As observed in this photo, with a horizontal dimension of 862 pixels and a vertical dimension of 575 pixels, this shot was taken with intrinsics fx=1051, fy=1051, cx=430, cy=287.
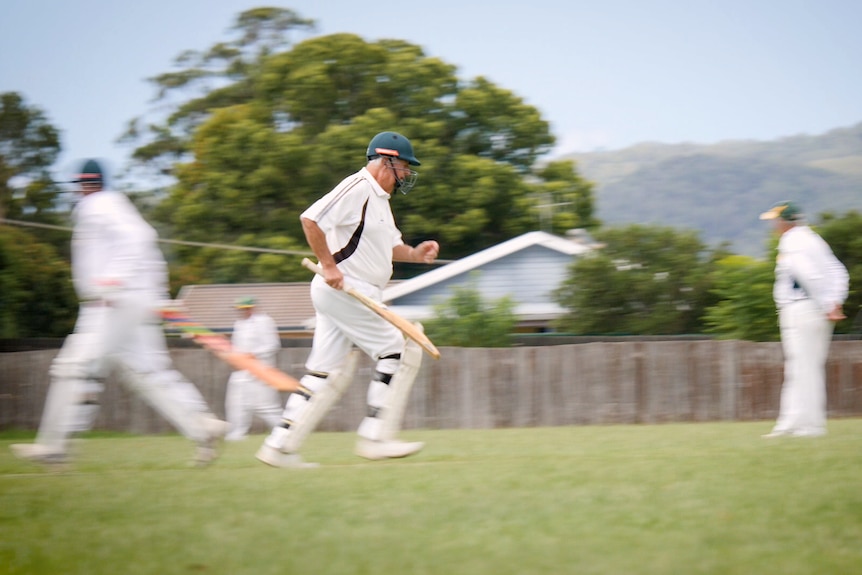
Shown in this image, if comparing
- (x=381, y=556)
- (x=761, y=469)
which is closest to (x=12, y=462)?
(x=381, y=556)

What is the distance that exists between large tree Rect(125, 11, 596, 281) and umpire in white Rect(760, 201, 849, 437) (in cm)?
2349

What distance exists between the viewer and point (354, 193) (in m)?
6.73

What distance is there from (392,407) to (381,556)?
2749mm

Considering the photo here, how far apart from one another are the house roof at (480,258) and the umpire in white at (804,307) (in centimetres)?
1843

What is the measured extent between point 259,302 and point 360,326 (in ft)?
74.6

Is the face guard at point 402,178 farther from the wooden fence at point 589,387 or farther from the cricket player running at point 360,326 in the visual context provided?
the wooden fence at point 589,387

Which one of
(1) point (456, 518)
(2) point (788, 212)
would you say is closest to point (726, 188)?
(2) point (788, 212)

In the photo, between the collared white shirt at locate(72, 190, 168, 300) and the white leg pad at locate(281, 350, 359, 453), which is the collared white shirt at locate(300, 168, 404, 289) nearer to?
the white leg pad at locate(281, 350, 359, 453)

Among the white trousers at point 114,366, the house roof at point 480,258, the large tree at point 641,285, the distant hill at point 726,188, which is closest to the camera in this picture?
the white trousers at point 114,366

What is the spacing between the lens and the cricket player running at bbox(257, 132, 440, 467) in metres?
6.77

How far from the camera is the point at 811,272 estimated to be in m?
9.16

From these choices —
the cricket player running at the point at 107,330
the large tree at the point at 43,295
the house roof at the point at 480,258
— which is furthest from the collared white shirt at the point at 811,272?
the large tree at the point at 43,295

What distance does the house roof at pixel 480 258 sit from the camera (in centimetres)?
2811

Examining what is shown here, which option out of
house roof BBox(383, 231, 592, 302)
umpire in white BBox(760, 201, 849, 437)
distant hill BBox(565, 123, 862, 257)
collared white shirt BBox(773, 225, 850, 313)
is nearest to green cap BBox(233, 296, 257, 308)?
umpire in white BBox(760, 201, 849, 437)
